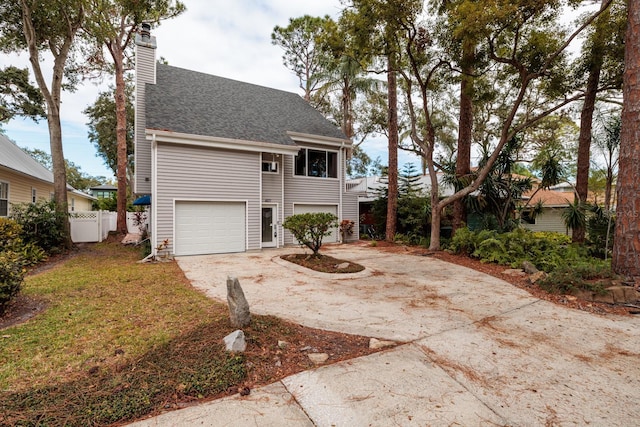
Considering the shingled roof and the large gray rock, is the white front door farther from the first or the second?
the large gray rock

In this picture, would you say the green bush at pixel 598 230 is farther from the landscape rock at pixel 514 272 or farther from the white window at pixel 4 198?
the white window at pixel 4 198

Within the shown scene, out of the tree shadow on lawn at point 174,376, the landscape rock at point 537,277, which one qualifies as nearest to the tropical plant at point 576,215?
the landscape rock at point 537,277

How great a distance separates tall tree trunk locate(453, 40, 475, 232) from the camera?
30.7ft

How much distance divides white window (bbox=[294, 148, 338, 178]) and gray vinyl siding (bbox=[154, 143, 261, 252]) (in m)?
2.27

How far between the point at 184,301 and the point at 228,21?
10.3 meters

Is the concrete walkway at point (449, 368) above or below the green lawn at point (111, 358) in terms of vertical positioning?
below

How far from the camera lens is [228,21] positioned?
10617mm

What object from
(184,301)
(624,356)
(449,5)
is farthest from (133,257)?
(449,5)

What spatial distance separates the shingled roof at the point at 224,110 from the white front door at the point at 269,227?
2661 millimetres

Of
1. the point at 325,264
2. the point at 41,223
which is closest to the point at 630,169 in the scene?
the point at 325,264

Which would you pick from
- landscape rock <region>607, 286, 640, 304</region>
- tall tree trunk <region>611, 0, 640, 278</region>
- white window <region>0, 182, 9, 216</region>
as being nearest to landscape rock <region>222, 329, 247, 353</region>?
landscape rock <region>607, 286, 640, 304</region>

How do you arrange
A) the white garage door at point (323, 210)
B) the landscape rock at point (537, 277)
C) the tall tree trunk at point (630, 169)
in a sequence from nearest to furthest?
1. the tall tree trunk at point (630, 169)
2. the landscape rock at point (537, 277)
3. the white garage door at point (323, 210)

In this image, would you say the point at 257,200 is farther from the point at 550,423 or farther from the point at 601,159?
the point at 601,159

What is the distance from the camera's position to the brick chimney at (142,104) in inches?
429
